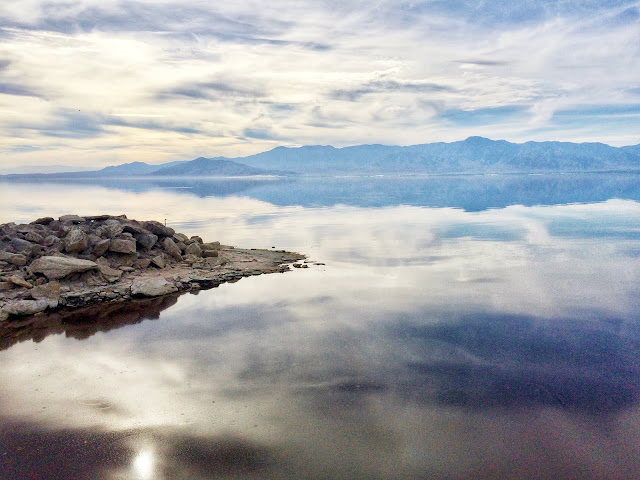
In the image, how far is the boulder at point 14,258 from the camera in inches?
834

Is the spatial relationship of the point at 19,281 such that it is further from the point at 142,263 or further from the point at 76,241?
the point at 142,263

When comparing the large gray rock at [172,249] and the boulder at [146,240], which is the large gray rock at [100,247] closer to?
the boulder at [146,240]

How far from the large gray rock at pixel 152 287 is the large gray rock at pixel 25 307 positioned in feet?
11.3

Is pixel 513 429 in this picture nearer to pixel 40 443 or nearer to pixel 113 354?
pixel 40 443

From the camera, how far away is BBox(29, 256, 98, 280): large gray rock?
20.2 m

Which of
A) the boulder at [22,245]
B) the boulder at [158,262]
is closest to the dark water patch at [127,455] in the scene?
the boulder at [158,262]

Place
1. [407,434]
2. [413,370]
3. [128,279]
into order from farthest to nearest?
[128,279], [413,370], [407,434]

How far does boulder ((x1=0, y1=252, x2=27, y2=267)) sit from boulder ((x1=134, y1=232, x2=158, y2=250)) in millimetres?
5391

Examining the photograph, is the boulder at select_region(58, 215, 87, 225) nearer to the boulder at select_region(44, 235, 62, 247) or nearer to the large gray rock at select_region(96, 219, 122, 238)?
the large gray rock at select_region(96, 219, 122, 238)

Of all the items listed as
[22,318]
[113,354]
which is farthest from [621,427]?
[22,318]

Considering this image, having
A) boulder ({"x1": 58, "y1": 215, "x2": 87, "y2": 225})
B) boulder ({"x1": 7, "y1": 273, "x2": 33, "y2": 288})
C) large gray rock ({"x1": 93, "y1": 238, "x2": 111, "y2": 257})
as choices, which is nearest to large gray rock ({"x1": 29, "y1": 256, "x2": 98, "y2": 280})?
boulder ({"x1": 7, "y1": 273, "x2": 33, "y2": 288})

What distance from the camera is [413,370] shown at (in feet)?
40.6

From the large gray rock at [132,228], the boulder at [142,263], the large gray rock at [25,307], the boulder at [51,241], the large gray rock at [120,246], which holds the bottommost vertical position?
the large gray rock at [25,307]

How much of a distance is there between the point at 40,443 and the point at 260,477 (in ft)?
16.2
